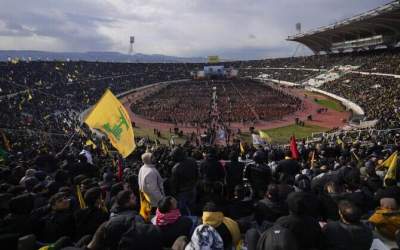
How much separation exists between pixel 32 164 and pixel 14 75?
5297 centimetres

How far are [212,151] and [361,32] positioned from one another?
259 ft

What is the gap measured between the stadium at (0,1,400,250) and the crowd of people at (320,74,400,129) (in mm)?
320

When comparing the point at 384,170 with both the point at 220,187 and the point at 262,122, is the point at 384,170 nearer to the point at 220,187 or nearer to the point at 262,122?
the point at 220,187

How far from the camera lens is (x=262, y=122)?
46094 mm

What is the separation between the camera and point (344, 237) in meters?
4.73

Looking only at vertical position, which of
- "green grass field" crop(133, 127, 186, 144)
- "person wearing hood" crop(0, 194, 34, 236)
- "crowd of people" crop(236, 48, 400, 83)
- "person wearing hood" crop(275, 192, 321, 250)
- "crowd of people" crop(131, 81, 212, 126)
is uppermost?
"crowd of people" crop(236, 48, 400, 83)

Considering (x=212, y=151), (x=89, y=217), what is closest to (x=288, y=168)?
(x=212, y=151)

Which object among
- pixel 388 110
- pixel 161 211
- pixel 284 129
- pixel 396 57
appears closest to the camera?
pixel 161 211

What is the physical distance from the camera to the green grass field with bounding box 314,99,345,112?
55531 millimetres

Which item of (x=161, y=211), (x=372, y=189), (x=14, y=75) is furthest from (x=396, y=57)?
(x=161, y=211)

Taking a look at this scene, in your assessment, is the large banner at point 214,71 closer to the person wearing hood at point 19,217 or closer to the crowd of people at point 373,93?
the crowd of people at point 373,93

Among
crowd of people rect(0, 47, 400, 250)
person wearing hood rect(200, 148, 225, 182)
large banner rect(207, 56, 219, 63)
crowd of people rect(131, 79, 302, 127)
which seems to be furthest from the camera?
large banner rect(207, 56, 219, 63)

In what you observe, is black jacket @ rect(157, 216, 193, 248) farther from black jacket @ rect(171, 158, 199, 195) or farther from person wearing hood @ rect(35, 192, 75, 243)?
black jacket @ rect(171, 158, 199, 195)

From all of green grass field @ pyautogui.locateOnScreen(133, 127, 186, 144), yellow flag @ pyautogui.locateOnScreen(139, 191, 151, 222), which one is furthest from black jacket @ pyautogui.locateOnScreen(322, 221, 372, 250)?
green grass field @ pyautogui.locateOnScreen(133, 127, 186, 144)
